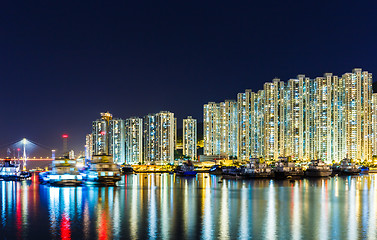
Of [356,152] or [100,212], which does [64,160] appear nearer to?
[100,212]

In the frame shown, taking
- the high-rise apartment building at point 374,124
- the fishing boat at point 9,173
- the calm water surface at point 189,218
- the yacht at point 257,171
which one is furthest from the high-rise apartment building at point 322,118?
the calm water surface at point 189,218

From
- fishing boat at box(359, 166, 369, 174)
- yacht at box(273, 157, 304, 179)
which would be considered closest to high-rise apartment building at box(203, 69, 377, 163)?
fishing boat at box(359, 166, 369, 174)

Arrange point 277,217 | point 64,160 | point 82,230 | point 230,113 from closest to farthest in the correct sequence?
point 82,230 → point 277,217 → point 64,160 → point 230,113

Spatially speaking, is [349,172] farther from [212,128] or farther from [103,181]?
[103,181]

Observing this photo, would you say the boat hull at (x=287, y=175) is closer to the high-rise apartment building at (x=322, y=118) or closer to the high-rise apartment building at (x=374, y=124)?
the high-rise apartment building at (x=322, y=118)

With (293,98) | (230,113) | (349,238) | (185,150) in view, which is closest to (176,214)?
(349,238)

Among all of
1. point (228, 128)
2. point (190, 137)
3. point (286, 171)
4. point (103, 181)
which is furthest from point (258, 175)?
point (190, 137)
